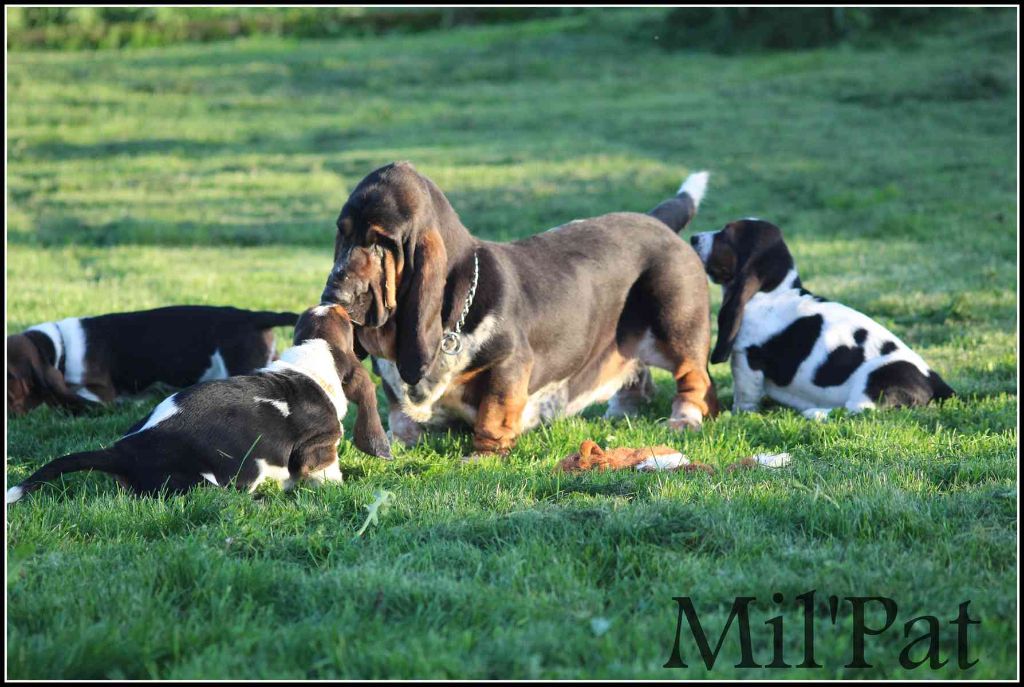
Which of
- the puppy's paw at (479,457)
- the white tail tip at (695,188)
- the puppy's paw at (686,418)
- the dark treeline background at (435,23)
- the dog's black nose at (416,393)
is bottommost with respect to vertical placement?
the puppy's paw at (686,418)

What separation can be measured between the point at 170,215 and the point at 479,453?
10397 millimetres

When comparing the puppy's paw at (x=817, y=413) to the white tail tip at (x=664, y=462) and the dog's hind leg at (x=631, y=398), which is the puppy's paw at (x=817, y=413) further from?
the white tail tip at (x=664, y=462)

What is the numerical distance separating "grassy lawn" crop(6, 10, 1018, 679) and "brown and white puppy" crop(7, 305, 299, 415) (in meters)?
0.25

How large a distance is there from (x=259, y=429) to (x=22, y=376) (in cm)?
289

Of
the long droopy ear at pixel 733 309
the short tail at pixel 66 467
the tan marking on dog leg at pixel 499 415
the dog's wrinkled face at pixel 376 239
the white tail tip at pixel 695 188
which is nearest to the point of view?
the short tail at pixel 66 467

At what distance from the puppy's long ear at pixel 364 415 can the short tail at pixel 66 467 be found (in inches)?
45.6

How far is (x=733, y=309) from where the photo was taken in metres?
7.32

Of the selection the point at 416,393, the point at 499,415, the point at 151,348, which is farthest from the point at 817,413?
the point at 151,348

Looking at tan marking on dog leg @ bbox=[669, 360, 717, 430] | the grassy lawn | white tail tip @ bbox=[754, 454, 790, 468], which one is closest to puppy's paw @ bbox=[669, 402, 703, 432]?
tan marking on dog leg @ bbox=[669, 360, 717, 430]

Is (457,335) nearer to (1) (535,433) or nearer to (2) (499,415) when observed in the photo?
(2) (499,415)

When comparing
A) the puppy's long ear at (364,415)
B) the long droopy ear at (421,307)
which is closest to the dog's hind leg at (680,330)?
the long droopy ear at (421,307)

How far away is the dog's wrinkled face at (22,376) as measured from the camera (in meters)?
7.24

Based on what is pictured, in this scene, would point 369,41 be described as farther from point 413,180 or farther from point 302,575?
point 302,575

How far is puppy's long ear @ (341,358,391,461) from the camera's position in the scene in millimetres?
5582
